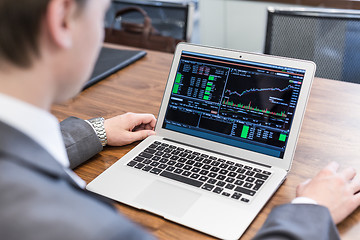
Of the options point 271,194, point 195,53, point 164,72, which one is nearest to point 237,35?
point 164,72

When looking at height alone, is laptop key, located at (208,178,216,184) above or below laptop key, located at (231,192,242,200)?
above

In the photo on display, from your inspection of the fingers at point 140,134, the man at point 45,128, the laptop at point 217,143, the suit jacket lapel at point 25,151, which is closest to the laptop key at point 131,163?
the laptop at point 217,143

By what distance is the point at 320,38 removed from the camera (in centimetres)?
171

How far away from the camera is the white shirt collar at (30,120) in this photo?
1.85ft

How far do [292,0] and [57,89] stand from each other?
2768 mm

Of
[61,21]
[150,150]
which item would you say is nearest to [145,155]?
[150,150]

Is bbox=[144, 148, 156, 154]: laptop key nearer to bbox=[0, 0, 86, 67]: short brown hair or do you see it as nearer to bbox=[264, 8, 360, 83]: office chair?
bbox=[0, 0, 86, 67]: short brown hair

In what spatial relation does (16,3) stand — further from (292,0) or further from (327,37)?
(292,0)

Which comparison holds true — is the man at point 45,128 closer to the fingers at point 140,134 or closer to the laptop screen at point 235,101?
the laptop screen at point 235,101

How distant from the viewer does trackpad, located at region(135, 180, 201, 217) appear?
879mm

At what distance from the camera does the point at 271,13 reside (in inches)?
68.2

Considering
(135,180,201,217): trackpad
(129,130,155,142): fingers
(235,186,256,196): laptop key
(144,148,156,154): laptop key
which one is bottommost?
(135,180,201,217): trackpad

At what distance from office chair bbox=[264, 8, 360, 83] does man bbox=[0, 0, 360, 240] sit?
1.12 m

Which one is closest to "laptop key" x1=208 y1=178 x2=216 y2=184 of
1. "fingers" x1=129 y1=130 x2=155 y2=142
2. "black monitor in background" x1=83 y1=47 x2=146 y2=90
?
"fingers" x1=129 y1=130 x2=155 y2=142
